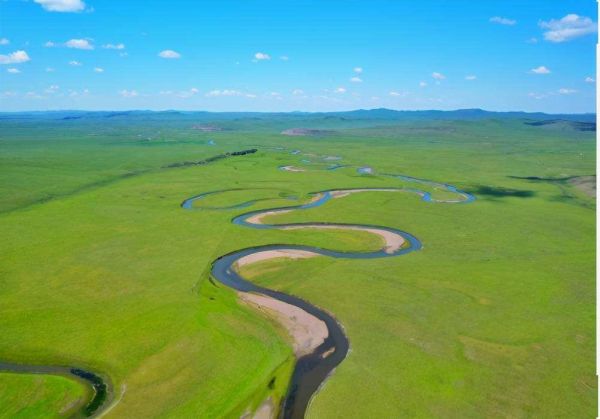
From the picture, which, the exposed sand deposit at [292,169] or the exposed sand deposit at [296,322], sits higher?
the exposed sand deposit at [292,169]

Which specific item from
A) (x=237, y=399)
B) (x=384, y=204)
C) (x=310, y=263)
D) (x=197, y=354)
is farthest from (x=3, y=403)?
(x=384, y=204)

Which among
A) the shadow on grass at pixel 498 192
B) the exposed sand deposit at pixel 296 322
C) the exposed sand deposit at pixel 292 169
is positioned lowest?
the exposed sand deposit at pixel 296 322

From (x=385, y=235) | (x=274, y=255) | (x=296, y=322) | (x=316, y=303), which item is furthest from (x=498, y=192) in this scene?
(x=296, y=322)

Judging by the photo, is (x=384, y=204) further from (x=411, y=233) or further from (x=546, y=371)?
(x=546, y=371)

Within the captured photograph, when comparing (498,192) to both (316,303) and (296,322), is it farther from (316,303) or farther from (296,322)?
(296,322)

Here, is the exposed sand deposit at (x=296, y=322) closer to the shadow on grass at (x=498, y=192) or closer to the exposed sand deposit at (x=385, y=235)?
the exposed sand deposit at (x=385, y=235)

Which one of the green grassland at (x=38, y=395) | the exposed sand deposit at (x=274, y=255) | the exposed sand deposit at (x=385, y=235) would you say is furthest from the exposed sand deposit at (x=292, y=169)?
the green grassland at (x=38, y=395)

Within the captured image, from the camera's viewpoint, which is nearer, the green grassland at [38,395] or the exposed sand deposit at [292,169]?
the green grassland at [38,395]
